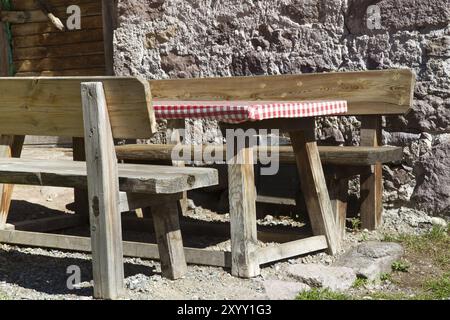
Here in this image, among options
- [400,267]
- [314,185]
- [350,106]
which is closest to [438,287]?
[400,267]

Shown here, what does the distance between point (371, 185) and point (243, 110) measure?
1.58 metres

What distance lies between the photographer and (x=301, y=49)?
5.37 m

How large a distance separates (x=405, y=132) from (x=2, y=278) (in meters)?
2.57

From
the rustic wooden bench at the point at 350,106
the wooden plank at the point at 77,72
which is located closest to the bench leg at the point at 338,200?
the rustic wooden bench at the point at 350,106

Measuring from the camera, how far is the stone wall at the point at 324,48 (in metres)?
4.90

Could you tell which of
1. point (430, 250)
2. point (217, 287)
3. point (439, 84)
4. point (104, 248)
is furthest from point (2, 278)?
point (439, 84)

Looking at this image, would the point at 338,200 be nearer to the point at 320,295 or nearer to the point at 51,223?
the point at 320,295

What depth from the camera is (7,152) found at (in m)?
4.71

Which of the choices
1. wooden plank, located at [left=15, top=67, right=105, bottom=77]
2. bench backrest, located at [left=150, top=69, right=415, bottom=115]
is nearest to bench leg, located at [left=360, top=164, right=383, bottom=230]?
bench backrest, located at [left=150, top=69, right=415, bottom=115]

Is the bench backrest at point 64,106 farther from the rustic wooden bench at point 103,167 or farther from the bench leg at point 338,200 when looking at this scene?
the bench leg at point 338,200

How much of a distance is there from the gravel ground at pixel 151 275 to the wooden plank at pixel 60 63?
2.71 m

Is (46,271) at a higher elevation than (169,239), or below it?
below

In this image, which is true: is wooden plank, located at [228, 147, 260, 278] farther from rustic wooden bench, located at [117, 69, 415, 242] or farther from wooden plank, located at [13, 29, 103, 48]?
wooden plank, located at [13, 29, 103, 48]

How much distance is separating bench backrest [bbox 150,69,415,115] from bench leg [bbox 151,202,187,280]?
157 centimetres
